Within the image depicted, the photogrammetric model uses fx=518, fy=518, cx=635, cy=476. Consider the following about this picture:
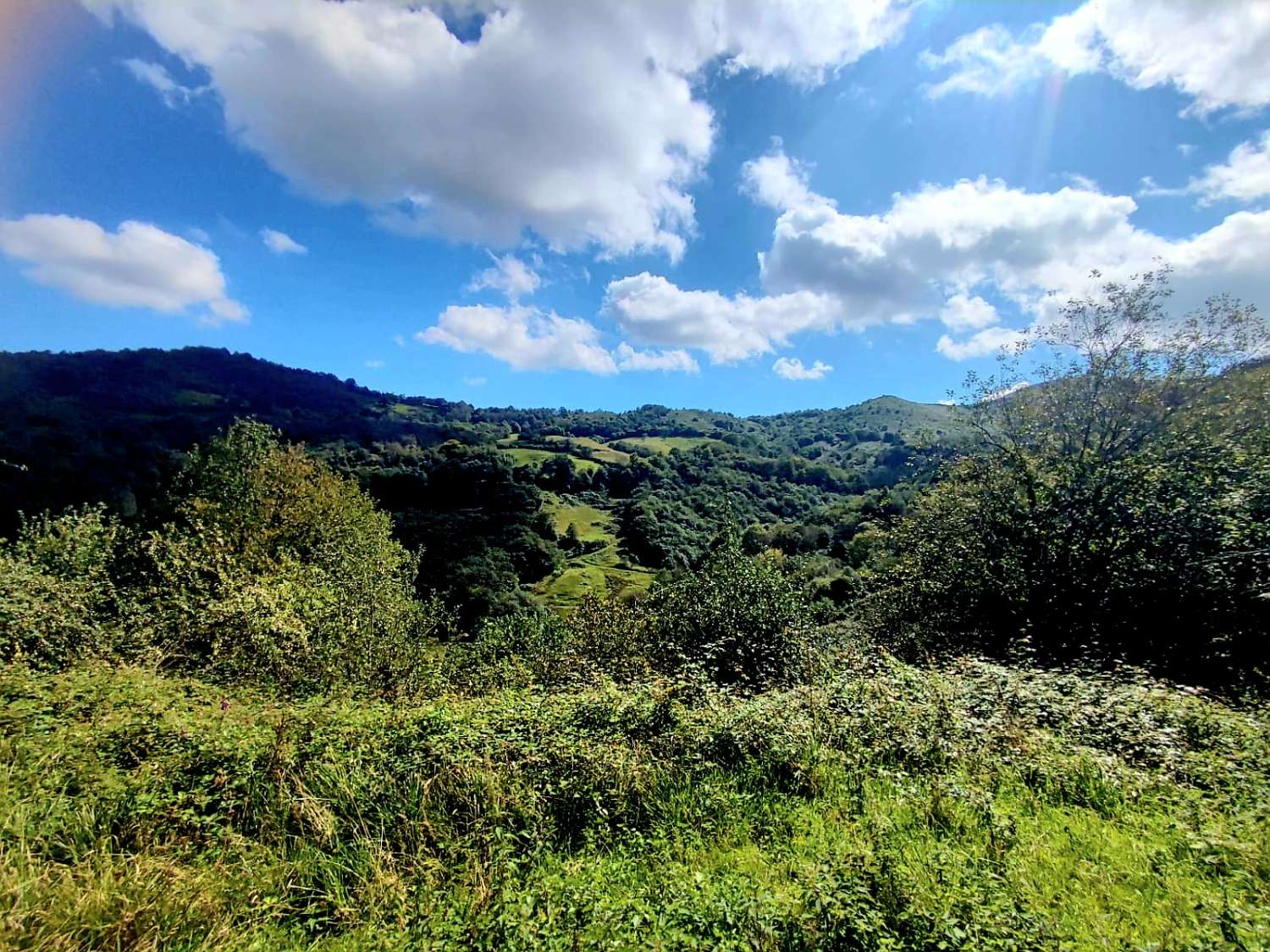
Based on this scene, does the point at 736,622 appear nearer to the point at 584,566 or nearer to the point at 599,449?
the point at 584,566

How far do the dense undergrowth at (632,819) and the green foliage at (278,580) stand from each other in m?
2.62

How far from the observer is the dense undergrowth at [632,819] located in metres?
3.71

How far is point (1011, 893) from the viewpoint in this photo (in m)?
3.72

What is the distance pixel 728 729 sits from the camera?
6512 millimetres

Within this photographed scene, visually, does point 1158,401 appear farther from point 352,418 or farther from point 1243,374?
point 352,418

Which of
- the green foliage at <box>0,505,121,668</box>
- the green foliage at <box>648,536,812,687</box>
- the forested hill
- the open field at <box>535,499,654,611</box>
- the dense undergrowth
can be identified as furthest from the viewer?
the open field at <box>535,499,654,611</box>

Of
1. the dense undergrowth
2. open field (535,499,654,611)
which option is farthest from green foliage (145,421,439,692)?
open field (535,499,654,611)

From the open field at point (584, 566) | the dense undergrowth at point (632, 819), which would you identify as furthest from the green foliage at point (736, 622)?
the open field at point (584, 566)

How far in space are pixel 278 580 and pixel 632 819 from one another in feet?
42.3

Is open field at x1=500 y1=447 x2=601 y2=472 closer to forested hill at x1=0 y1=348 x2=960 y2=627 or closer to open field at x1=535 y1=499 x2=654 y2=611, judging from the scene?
forested hill at x1=0 y1=348 x2=960 y2=627

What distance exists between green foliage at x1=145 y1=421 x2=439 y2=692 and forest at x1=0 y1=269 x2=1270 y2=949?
0.13 metres

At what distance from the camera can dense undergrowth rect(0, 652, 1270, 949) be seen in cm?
371

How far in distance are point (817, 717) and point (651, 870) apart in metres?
3.12

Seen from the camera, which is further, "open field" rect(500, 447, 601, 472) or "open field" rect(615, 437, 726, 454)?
"open field" rect(615, 437, 726, 454)
